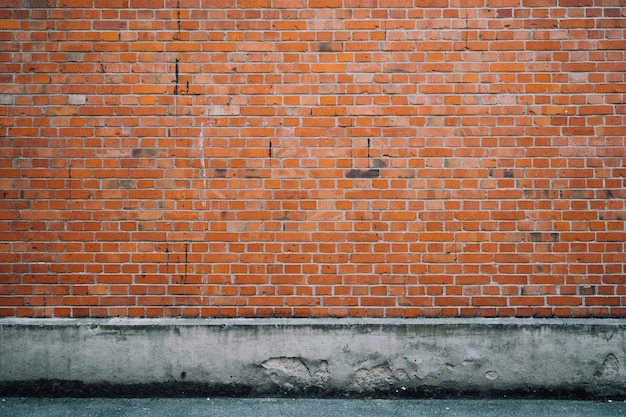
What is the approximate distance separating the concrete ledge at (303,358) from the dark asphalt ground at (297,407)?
0.25ft

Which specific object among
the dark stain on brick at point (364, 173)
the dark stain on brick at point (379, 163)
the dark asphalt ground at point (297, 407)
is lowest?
the dark asphalt ground at point (297, 407)

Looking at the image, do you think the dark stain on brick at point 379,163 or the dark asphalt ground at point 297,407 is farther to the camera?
the dark stain on brick at point 379,163

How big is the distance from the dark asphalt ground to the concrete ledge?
0.08 metres

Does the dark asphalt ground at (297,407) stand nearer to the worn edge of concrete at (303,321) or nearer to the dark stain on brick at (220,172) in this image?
the worn edge of concrete at (303,321)

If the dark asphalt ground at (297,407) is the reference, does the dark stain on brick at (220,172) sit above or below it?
above

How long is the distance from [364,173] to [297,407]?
1.80 m

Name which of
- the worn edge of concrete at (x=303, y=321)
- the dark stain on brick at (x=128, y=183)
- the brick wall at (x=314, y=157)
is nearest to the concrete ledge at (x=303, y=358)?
the worn edge of concrete at (x=303, y=321)

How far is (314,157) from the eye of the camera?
13.2 ft

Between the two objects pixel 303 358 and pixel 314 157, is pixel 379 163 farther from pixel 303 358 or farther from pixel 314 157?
pixel 303 358

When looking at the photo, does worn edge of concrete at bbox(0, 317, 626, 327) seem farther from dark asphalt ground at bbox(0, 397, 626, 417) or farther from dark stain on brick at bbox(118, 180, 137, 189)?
dark stain on brick at bbox(118, 180, 137, 189)

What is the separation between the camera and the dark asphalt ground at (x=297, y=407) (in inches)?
146

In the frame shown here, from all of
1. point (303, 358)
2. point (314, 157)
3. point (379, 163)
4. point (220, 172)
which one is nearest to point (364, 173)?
point (379, 163)

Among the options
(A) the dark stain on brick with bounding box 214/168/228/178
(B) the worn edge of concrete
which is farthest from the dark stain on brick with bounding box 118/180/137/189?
(B) the worn edge of concrete

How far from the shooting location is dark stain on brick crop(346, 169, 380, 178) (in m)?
4.02
